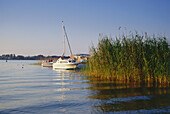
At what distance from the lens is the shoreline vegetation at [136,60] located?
13.1 m

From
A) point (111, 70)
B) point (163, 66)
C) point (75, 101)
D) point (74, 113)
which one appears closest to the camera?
point (74, 113)

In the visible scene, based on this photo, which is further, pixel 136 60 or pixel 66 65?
pixel 66 65

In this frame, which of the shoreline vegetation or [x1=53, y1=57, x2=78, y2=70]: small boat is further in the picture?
[x1=53, y1=57, x2=78, y2=70]: small boat

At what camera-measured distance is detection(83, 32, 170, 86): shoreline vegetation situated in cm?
1309

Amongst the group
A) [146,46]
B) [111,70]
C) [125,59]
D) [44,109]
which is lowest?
[44,109]

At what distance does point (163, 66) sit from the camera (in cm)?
1270

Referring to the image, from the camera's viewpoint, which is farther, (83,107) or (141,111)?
(83,107)

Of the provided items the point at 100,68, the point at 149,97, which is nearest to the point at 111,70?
the point at 100,68

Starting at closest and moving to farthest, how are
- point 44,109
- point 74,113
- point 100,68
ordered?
point 74,113 < point 44,109 < point 100,68

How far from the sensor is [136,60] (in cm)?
1415

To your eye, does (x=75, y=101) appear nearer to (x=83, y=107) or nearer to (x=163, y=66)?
(x=83, y=107)

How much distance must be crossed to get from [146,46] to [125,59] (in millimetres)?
1991

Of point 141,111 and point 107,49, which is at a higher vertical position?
point 107,49

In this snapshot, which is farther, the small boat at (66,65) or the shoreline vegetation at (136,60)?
the small boat at (66,65)
